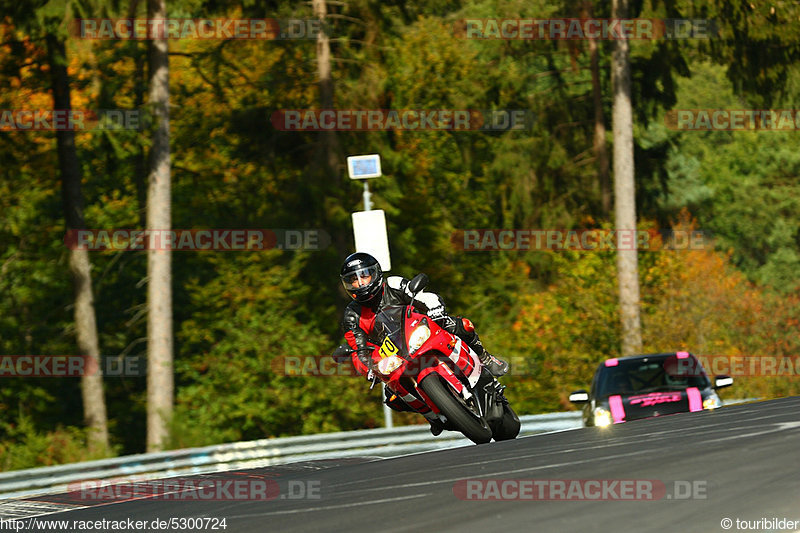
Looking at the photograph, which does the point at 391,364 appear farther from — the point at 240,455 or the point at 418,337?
the point at 240,455

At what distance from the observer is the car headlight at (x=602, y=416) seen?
14609 millimetres

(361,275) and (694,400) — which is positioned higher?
(361,275)

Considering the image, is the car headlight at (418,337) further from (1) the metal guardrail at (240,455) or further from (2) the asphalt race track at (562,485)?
(1) the metal guardrail at (240,455)

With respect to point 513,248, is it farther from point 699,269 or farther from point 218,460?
point 218,460

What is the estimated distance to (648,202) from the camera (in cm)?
4394

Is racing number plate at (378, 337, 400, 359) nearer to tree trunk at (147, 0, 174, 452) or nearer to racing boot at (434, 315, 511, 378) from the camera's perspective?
racing boot at (434, 315, 511, 378)

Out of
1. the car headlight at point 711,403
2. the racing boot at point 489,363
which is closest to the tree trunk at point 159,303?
the car headlight at point 711,403

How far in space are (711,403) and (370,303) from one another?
562 centimetres

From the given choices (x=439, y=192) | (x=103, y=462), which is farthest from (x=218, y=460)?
(x=439, y=192)

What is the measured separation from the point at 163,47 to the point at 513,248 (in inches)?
865

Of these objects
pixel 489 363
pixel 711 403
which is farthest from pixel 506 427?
pixel 711 403

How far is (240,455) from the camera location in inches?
640

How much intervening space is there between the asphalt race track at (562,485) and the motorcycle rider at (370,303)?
1.25m

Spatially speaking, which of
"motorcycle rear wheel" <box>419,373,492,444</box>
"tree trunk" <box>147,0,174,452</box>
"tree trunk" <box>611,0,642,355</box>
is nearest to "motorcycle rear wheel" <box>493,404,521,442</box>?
"motorcycle rear wheel" <box>419,373,492,444</box>
